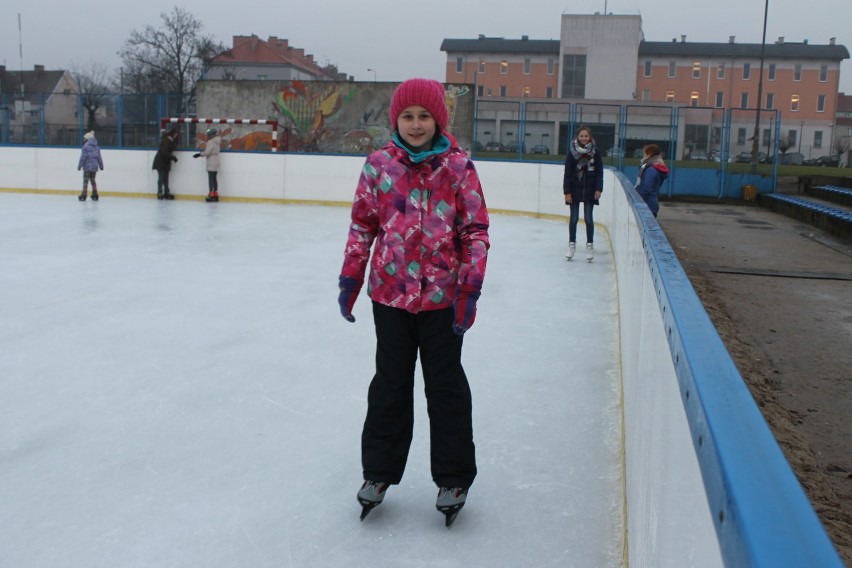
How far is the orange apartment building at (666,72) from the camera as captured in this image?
6494cm

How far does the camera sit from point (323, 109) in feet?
88.0

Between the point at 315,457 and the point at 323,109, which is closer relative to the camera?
the point at 315,457

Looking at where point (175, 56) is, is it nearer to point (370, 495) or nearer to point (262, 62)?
point (262, 62)

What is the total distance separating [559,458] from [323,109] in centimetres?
2463

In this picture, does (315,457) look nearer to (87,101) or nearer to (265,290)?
(265,290)

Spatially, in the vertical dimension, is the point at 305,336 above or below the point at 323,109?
below

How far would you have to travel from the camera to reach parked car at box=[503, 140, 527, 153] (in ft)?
59.5

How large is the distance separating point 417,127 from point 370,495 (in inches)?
44.4

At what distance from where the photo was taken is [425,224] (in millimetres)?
2555

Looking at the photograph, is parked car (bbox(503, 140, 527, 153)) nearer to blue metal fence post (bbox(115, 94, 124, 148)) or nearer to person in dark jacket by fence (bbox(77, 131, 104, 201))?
person in dark jacket by fence (bbox(77, 131, 104, 201))

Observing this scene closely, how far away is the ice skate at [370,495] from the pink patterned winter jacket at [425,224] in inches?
22.9

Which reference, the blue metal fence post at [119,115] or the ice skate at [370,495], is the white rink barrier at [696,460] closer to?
the ice skate at [370,495]

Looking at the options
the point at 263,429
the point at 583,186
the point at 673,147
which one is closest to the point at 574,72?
the point at 673,147

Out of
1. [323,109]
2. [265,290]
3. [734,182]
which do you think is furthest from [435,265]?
[323,109]
